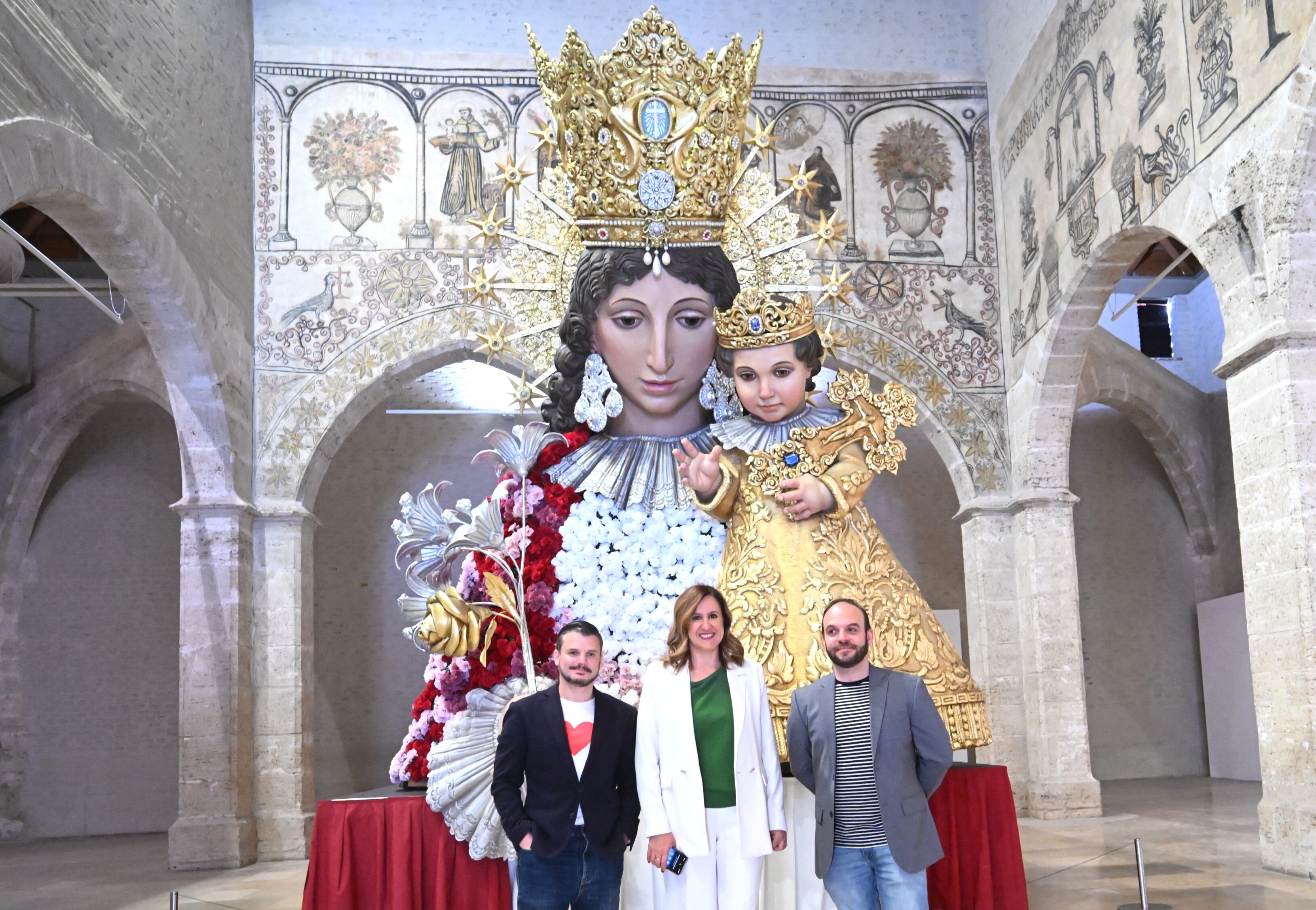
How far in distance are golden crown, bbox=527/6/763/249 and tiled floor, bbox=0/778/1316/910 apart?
4.21 meters

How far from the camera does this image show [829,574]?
14.8ft

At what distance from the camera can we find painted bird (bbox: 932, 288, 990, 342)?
12297 mm

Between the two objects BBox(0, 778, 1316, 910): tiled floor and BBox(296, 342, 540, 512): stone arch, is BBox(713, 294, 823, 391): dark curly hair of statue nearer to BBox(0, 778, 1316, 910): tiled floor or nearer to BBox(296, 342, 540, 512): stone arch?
BBox(0, 778, 1316, 910): tiled floor

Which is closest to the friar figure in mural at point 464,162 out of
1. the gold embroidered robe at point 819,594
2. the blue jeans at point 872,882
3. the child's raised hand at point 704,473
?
the child's raised hand at point 704,473

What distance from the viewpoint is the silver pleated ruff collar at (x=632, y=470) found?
5.08 meters

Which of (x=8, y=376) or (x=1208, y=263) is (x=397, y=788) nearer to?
(x=1208, y=263)

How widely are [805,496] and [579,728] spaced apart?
3.97ft

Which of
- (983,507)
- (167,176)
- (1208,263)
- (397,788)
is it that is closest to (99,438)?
(167,176)

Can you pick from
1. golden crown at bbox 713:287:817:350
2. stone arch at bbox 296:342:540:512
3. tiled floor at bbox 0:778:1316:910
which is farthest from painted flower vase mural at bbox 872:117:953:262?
golden crown at bbox 713:287:817:350

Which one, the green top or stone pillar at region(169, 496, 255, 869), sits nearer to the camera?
the green top

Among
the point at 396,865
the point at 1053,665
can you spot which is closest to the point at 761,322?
the point at 396,865

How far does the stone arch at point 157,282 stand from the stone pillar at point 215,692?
0.34m

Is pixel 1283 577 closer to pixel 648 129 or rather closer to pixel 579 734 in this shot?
pixel 648 129

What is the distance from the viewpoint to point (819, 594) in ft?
→ 14.7
